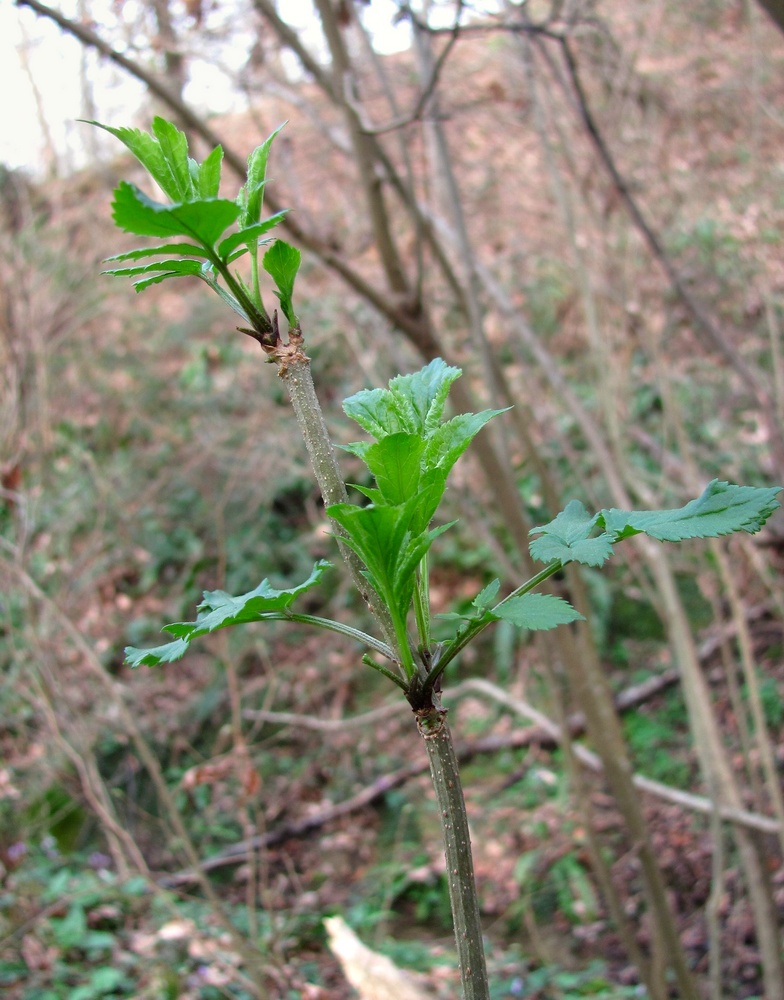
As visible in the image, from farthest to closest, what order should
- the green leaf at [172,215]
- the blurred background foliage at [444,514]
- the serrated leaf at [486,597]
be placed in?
1. the blurred background foliage at [444,514]
2. the serrated leaf at [486,597]
3. the green leaf at [172,215]

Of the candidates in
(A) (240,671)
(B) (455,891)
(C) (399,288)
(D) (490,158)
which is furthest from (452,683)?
(B) (455,891)

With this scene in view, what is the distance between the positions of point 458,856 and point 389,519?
19 cm

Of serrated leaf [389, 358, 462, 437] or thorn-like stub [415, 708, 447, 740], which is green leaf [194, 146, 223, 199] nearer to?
serrated leaf [389, 358, 462, 437]

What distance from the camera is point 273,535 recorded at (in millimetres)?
7266

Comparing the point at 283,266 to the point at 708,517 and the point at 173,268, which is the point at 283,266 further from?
the point at 708,517

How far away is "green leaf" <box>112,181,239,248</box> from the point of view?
42cm

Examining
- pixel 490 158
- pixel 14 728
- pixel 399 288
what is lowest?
pixel 14 728

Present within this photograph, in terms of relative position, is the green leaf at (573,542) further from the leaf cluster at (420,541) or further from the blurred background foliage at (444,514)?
the blurred background foliage at (444,514)

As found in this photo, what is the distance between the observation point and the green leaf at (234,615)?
1.51 ft

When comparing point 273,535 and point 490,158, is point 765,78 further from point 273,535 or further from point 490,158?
point 273,535

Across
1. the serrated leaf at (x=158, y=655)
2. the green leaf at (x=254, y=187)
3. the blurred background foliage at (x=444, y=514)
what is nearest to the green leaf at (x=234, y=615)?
the serrated leaf at (x=158, y=655)

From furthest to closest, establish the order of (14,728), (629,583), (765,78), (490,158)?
(490,158) → (629,583) → (14,728) → (765,78)

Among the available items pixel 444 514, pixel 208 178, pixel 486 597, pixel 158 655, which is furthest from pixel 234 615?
pixel 444 514

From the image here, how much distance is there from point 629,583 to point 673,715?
38.4 inches
